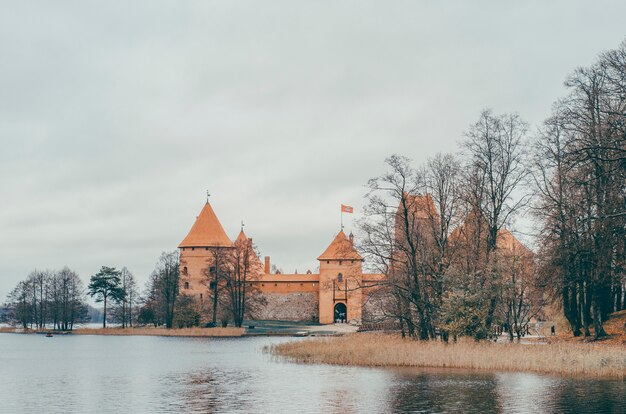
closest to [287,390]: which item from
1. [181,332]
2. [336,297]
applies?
[181,332]

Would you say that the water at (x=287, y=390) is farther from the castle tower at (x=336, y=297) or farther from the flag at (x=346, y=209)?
the castle tower at (x=336, y=297)

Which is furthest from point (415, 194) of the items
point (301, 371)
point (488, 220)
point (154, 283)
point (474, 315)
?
point (154, 283)

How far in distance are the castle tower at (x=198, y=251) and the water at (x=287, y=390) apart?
153ft

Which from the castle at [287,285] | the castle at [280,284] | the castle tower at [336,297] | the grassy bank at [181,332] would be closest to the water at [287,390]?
the grassy bank at [181,332]

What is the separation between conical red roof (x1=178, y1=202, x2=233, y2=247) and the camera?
80.2 metres

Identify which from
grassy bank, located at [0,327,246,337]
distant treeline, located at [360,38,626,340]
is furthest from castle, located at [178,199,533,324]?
distant treeline, located at [360,38,626,340]

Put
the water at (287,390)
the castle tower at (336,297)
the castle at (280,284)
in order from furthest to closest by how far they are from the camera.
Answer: the castle at (280,284) → the castle tower at (336,297) → the water at (287,390)

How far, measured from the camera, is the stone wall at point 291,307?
263 feet

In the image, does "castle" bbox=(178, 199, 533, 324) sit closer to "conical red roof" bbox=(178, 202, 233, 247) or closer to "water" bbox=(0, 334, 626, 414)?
"conical red roof" bbox=(178, 202, 233, 247)

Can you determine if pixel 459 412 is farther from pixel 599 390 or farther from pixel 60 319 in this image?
pixel 60 319

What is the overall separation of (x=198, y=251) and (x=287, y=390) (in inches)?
2311

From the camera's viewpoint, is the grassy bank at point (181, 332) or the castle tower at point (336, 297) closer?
the grassy bank at point (181, 332)

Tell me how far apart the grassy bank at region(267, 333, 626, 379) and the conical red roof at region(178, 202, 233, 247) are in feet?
152

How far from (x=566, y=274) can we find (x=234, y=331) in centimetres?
3809
